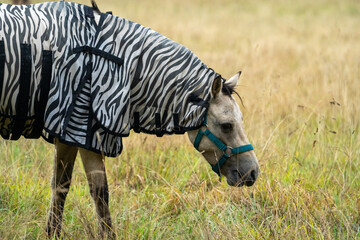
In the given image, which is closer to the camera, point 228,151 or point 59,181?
point 228,151

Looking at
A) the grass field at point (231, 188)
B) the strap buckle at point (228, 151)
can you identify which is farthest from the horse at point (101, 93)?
the grass field at point (231, 188)

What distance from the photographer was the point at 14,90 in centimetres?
346

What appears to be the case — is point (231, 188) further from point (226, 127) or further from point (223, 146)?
point (226, 127)

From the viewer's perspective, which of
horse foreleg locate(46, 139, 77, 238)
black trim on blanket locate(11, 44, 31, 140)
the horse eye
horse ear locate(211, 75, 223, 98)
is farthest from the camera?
horse foreleg locate(46, 139, 77, 238)

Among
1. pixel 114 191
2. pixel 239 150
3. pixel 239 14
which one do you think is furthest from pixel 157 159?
pixel 239 14

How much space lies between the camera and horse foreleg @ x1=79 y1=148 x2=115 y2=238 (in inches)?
144

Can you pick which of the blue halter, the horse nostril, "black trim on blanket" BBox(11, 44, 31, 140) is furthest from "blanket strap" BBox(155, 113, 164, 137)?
"black trim on blanket" BBox(11, 44, 31, 140)

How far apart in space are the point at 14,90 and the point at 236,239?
1.79 metres

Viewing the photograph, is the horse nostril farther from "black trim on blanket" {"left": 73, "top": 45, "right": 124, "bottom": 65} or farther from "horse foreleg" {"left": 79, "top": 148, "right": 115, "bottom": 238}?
"black trim on blanket" {"left": 73, "top": 45, "right": 124, "bottom": 65}

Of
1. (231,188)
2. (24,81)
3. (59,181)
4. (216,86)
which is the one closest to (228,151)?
(216,86)

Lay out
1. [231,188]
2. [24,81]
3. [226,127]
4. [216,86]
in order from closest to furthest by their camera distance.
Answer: [24,81] → [216,86] → [226,127] → [231,188]

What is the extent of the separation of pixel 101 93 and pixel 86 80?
0.13 meters

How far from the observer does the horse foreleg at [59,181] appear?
3838 mm

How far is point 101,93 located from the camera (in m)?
3.47
